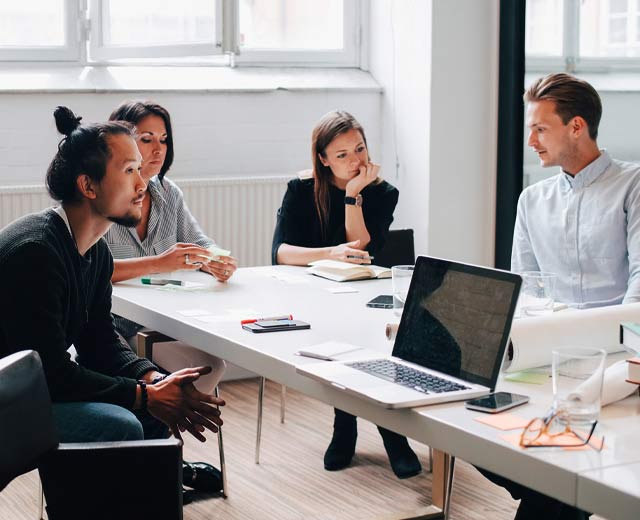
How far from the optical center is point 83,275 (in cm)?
252

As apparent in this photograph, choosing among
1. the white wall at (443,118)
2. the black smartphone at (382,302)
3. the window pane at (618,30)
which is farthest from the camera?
the white wall at (443,118)

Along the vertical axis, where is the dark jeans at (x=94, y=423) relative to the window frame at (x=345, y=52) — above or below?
below

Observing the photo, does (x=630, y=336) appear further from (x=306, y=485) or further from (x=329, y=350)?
(x=306, y=485)

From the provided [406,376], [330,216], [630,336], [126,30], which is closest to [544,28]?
[330,216]

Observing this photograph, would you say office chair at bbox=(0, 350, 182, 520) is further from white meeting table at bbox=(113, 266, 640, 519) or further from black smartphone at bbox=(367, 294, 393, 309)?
black smartphone at bbox=(367, 294, 393, 309)

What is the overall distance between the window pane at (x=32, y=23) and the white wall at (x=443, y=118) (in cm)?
159

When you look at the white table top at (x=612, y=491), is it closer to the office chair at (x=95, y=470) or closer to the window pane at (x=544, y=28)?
the office chair at (x=95, y=470)

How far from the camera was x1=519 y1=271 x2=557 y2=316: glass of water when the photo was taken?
2.55 meters

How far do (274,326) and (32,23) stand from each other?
2543mm

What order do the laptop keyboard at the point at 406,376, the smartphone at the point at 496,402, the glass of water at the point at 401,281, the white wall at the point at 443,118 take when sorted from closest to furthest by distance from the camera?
the smartphone at the point at 496,402, the laptop keyboard at the point at 406,376, the glass of water at the point at 401,281, the white wall at the point at 443,118

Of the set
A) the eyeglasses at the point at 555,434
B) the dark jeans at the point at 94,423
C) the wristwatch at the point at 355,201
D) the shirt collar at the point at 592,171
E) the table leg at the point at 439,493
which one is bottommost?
the table leg at the point at 439,493

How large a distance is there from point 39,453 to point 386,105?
3.56 meters

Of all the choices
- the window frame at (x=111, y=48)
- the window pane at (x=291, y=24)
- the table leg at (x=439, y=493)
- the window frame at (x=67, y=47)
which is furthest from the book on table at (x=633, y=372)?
the window pane at (x=291, y=24)

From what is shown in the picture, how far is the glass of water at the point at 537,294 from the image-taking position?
100 inches
